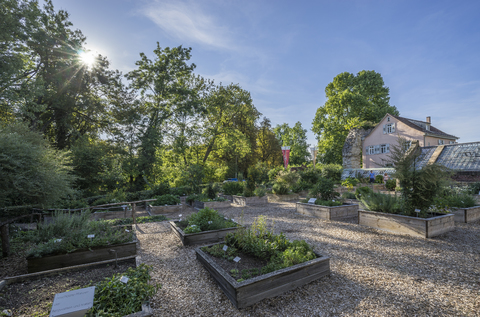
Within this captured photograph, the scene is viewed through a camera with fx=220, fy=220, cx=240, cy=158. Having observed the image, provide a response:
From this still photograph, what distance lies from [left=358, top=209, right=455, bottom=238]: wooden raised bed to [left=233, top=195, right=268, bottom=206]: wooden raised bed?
19.9 feet

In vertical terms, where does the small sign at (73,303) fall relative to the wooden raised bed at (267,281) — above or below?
above

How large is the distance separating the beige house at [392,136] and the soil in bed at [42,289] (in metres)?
25.7

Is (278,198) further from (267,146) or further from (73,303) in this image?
(267,146)

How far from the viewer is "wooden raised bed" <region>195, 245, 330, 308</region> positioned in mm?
2881

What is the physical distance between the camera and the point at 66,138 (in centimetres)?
1582

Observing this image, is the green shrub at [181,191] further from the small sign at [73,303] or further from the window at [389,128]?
the window at [389,128]

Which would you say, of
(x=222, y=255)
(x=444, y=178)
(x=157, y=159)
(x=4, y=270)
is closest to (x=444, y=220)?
(x=444, y=178)

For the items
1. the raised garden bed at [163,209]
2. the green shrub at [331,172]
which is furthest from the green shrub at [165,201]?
the green shrub at [331,172]

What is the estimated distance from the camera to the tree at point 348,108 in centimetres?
2792

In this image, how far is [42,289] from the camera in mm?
3021

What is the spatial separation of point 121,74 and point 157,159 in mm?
7113

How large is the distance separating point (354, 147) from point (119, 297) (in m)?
30.3

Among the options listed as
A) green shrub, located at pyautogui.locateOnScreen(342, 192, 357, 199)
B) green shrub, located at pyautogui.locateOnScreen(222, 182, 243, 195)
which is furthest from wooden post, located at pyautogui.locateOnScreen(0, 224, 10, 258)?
green shrub, located at pyautogui.locateOnScreen(342, 192, 357, 199)

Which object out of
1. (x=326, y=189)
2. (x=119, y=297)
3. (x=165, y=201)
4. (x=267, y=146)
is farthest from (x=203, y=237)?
(x=267, y=146)
